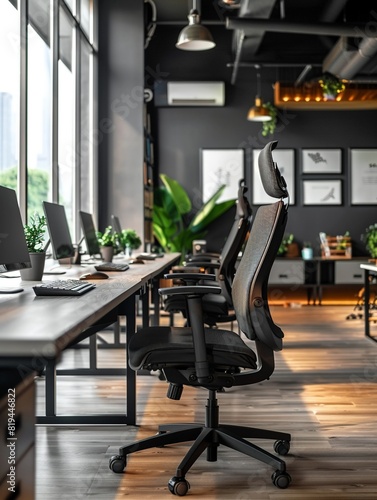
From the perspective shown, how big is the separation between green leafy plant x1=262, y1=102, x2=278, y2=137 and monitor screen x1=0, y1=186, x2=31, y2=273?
6.27m

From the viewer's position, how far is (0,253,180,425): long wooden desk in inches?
52.4

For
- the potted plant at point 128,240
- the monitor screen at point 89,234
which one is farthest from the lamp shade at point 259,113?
the monitor screen at point 89,234

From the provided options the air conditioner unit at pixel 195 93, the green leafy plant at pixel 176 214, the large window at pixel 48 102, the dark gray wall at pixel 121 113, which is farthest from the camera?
the air conditioner unit at pixel 195 93

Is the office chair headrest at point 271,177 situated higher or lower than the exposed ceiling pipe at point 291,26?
lower

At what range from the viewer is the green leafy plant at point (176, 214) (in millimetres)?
8328

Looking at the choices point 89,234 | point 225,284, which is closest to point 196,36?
point 89,234

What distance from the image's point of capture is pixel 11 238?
2668 mm

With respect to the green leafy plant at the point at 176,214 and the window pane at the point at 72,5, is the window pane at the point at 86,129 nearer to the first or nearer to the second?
the window pane at the point at 72,5

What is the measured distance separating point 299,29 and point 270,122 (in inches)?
98.9

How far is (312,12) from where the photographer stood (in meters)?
6.96

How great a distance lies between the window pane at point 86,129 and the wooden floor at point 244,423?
2.55m

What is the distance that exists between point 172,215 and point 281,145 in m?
1.87

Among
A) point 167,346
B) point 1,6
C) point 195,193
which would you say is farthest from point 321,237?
point 167,346

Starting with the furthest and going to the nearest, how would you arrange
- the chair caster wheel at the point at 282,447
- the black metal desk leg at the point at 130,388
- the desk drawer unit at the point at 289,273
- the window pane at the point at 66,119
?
the desk drawer unit at the point at 289,273 < the window pane at the point at 66,119 < the black metal desk leg at the point at 130,388 < the chair caster wheel at the point at 282,447
